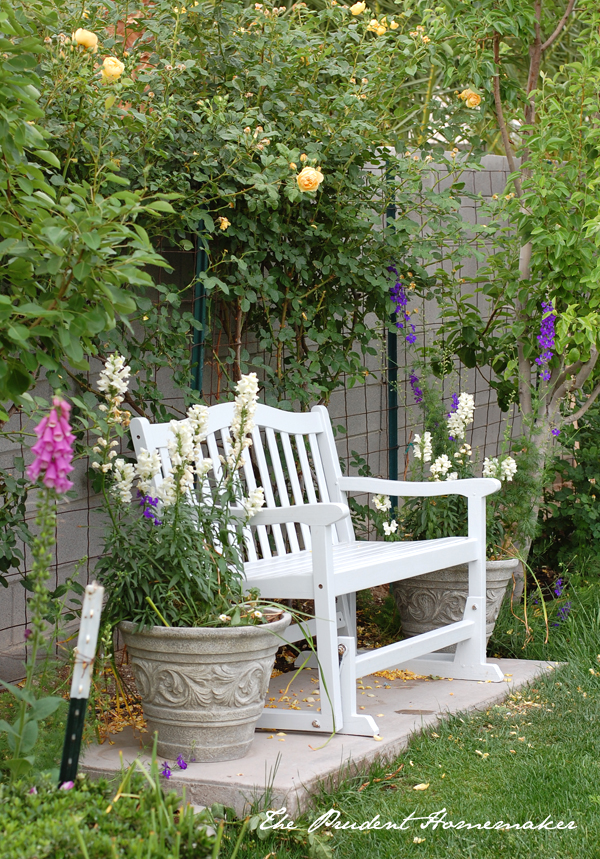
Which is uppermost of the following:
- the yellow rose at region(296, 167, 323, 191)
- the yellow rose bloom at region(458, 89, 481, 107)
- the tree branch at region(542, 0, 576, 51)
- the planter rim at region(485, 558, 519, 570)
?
the tree branch at region(542, 0, 576, 51)

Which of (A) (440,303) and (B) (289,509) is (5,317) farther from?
(A) (440,303)

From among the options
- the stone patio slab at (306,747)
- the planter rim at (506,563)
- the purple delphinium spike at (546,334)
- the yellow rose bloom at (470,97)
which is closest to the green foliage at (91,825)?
the stone patio slab at (306,747)

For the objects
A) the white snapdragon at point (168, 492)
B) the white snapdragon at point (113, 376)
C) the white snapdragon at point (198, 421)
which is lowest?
the white snapdragon at point (168, 492)

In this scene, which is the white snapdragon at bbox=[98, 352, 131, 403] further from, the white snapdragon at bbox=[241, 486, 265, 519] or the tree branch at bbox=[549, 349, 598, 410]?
the tree branch at bbox=[549, 349, 598, 410]

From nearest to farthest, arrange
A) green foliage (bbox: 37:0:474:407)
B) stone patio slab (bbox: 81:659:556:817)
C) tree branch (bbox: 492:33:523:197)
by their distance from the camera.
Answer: stone patio slab (bbox: 81:659:556:817) < green foliage (bbox: 37:0:474:407) < tree branch (bbox: 492:33:523:197)

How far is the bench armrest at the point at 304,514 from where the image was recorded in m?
2.40

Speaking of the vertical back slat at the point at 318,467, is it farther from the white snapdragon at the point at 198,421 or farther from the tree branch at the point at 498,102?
the tree branch at the point at 498,102

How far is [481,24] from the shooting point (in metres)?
3.70

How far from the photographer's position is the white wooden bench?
8.19 ft

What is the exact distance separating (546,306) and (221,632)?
2.09 m

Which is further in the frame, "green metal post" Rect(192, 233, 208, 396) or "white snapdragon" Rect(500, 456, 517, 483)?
"white snapdragon" Rect(500, 456, 517, 483)

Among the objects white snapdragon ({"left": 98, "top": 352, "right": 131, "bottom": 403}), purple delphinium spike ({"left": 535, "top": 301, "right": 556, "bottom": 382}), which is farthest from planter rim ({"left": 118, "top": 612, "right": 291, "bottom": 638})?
purple delphinium spike ({"left": 535, "top": 301, "right": 556, "bottom": 382})

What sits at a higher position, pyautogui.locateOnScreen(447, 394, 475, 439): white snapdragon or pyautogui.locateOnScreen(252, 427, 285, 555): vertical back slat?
pyautogui.locateOnScreen(447, 394, 475, 439): white snapdragon

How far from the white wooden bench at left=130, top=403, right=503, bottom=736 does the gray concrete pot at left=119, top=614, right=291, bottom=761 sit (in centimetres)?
21
